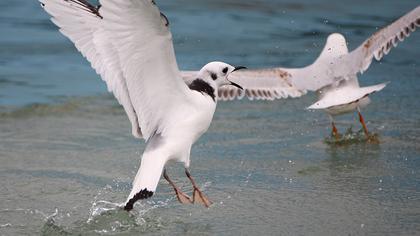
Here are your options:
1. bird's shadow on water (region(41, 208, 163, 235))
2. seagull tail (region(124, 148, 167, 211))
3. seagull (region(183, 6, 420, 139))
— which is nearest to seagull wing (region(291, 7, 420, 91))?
seagull (region(183, 6, 420, 139))

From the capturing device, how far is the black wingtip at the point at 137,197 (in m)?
5.28

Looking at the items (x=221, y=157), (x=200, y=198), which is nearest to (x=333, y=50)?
(x=221, y=157)

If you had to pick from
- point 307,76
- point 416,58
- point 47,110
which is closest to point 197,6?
point 416,58

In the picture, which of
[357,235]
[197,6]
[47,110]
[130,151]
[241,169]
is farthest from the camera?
[197,6]

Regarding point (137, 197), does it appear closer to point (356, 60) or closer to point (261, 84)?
point (261, 84)

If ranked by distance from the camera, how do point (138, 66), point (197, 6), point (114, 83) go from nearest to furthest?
point (138, 66), point (114, 83), point (197, 6)

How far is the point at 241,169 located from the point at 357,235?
5.83 ft

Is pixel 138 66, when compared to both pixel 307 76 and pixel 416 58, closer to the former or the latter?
pixel 307 76

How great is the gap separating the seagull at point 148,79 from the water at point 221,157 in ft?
1.18

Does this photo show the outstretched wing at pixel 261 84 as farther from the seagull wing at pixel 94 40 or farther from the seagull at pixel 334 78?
the seagull wing at pixel 94 40

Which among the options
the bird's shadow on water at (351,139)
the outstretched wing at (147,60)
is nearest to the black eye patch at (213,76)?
the outstretched wing at (147,60)

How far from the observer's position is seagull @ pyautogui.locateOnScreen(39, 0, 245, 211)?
5266mm

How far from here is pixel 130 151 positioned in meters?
7.35

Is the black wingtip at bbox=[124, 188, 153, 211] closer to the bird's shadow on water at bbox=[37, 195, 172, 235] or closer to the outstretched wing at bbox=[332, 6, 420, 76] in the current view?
the bird's shadow on water at bbox=[37, 195, 172, 235]
